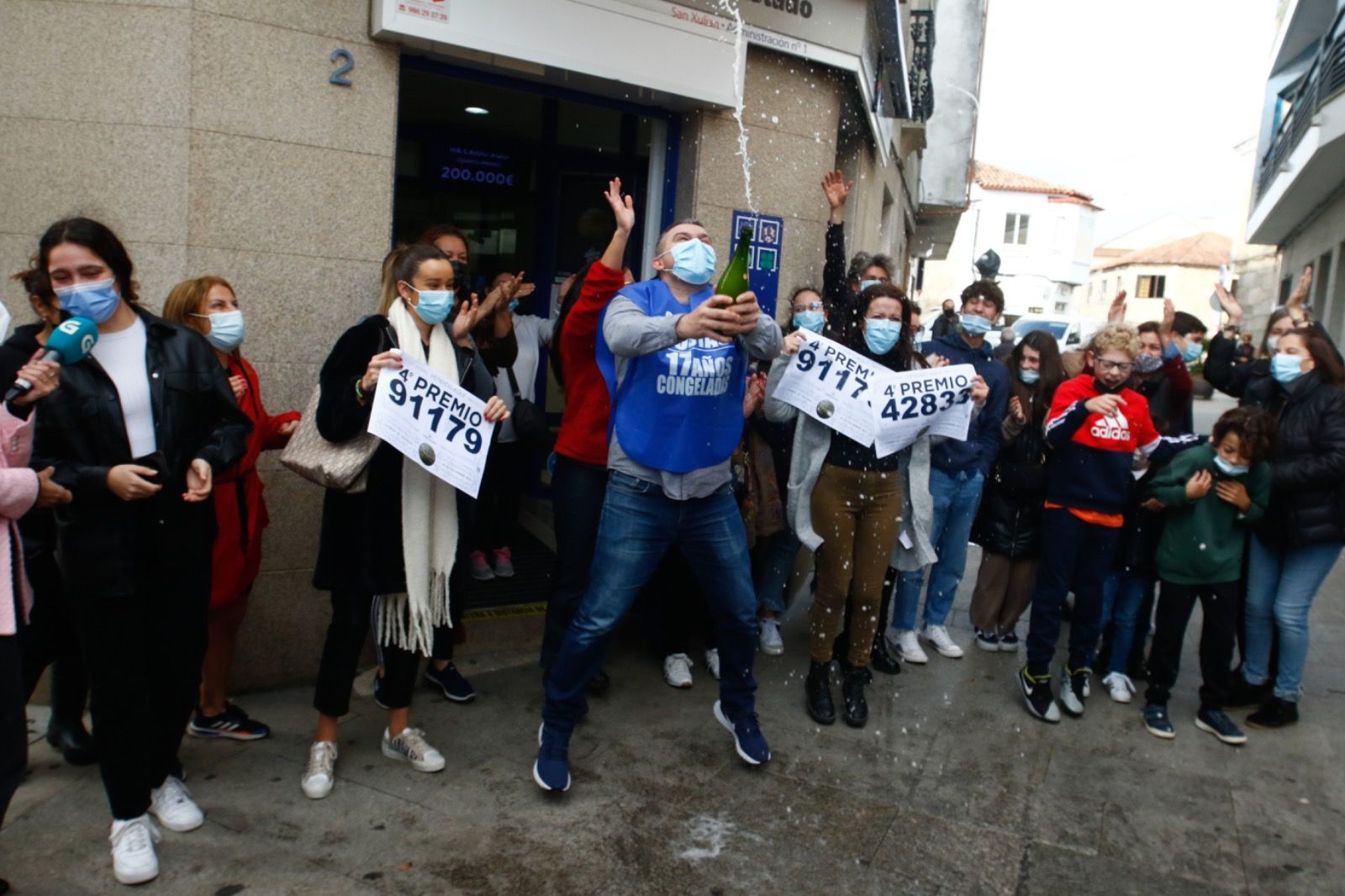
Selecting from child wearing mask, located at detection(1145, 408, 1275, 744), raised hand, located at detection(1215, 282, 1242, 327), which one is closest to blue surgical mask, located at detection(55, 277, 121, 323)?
child wearing mask, located at detection(1145, 408, 1275, 744)

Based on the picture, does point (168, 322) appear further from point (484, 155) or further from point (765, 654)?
point (484, 155)

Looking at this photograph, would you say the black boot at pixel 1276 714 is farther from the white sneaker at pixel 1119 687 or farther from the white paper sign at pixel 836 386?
the white paper sign at pixel 836 386

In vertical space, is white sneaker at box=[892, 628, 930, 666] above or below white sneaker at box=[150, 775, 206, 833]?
above

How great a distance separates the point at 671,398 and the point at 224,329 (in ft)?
5.68

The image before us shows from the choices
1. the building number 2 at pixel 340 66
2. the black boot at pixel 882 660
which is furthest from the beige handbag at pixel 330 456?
the black boot at pixel 882 660

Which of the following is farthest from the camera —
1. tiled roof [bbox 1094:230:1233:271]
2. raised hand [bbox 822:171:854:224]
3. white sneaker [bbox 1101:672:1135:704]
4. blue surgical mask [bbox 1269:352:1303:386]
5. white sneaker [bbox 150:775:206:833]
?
tiled roof [bbox 1094:230:1233:271]

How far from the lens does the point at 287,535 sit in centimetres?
504

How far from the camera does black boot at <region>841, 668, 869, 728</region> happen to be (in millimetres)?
4970

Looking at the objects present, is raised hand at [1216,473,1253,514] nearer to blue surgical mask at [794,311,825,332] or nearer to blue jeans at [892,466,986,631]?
blue jeans at [892,466,986,631]

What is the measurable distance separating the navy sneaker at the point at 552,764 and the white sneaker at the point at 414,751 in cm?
43

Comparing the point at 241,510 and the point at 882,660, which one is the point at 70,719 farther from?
the point at 882,660

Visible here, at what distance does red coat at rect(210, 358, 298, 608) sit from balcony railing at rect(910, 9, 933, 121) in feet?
34.5

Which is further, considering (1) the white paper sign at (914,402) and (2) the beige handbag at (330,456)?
(1) the white paper sign at (914,402)

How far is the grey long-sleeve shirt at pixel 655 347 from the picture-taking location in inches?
152
